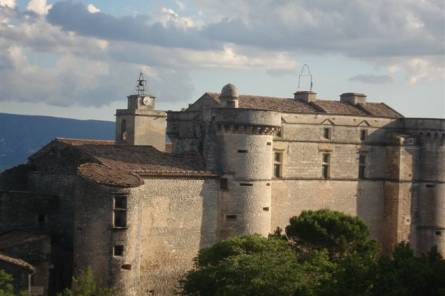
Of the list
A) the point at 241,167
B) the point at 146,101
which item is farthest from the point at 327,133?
the point at 146,101

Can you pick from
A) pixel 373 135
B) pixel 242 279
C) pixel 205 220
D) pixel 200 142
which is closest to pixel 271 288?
pixel 242 279

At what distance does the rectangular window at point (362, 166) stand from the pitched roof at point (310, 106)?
115 inches

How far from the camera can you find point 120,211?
150ft

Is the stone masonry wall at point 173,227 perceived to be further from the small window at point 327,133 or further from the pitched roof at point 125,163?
the small window at point 327,133

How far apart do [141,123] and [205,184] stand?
13806mm

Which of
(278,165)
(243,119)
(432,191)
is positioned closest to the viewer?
(243,119)

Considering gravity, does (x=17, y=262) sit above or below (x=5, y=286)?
above

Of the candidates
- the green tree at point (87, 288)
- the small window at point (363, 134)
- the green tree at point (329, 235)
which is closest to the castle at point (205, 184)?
the small window at point (363, 134)

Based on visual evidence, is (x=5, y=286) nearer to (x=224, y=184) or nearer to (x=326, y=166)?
(x=224, y=184)

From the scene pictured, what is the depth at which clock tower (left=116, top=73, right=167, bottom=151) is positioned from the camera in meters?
63.0

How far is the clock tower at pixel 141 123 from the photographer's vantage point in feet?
207

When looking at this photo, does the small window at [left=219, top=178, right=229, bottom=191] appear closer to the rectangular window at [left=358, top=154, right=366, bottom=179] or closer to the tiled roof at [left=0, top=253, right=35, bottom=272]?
the tiled roof at [left=0, top=253, right=35, bottom=272]

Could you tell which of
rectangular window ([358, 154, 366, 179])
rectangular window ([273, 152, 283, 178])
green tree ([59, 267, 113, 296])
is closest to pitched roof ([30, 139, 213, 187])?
green tree ([59, 267, 113, 296])

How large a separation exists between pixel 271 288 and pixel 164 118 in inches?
1034
